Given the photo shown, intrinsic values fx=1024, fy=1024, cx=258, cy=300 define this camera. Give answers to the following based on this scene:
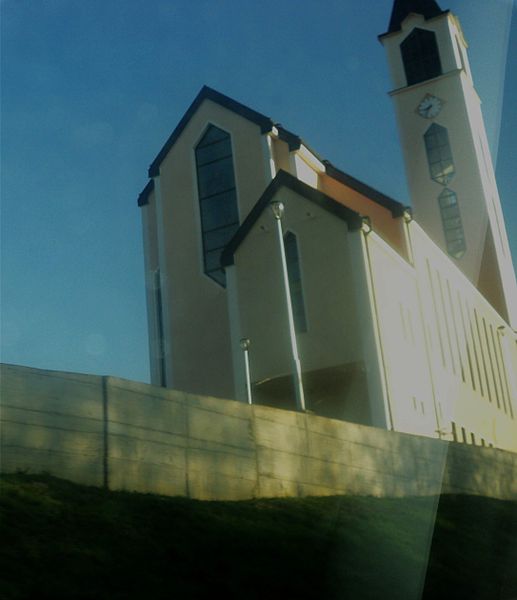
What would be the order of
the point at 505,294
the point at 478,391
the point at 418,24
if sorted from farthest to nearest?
the point at 418,24 → the point at 505,294 → the point at 478,391

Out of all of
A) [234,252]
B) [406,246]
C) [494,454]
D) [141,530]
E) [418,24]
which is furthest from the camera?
[418,24]

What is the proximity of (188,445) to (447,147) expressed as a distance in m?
52.8

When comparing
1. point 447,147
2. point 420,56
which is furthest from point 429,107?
point 420,56

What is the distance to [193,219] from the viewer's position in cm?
4531

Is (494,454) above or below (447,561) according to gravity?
above

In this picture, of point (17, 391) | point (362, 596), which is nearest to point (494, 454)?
point (362, 596)

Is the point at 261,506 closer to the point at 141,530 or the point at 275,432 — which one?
the point at 275,432

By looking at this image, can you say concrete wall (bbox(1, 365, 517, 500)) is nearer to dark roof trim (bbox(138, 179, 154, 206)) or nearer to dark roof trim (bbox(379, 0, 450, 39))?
dark roof trim (bbox(138, 179, 154, 206))

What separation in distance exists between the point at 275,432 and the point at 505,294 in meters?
45.8

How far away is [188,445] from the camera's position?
1418 cm

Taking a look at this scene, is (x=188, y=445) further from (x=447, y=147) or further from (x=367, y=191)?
(x=447, y=147)

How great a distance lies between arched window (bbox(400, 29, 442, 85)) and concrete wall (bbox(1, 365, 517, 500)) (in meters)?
50.9

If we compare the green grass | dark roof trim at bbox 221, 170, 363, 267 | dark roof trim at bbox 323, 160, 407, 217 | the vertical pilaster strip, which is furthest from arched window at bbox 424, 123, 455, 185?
the vertical pilaster strip

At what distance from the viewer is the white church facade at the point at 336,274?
33.4 meters
